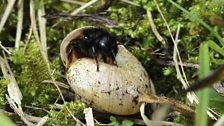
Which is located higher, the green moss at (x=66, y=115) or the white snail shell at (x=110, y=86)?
the white snail shell at (x=110, y=86)

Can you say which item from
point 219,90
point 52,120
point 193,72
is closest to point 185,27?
point 193,72

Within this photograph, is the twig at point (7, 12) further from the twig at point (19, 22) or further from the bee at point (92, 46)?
the bee at point (92, 46)

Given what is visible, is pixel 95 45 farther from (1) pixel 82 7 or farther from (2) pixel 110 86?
(1) pixel 82 7

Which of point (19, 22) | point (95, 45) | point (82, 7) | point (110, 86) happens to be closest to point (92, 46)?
point (95, 45)

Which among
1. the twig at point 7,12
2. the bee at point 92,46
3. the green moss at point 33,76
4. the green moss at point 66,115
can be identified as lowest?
the green moss at point 66,115

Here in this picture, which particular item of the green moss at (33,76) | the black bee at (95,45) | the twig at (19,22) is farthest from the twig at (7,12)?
the black bee at (95,45)

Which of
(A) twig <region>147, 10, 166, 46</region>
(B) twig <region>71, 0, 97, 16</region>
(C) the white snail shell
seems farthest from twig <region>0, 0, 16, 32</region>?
(A) twig <region>147, 10, 166, 46</region>
